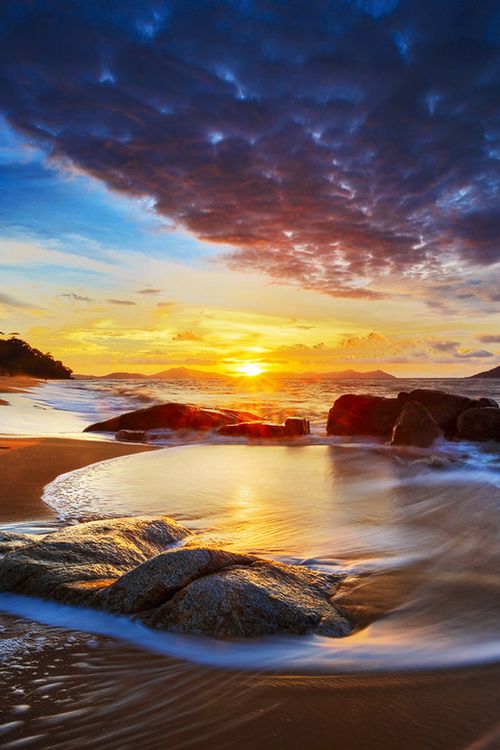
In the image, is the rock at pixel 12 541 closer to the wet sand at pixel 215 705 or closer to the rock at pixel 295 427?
the wet sand at pixel 215 705

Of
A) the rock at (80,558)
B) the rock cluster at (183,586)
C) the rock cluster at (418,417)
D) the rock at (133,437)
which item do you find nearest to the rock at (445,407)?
the rock cluster at (418,417)

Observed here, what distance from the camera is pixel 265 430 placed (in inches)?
600

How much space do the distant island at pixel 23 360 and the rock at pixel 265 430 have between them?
4662cm

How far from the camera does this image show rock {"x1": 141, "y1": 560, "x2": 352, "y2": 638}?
3369mm

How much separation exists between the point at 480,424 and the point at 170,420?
9.07 metres

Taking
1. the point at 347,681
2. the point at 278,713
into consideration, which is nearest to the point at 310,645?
the point at 347,681

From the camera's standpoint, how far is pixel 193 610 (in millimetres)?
3455

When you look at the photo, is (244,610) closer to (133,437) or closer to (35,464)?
(35,464)

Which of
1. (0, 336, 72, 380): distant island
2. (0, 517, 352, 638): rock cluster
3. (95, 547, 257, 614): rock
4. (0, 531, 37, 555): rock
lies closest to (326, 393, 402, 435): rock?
(0, 517, 352, 638): rock cluster

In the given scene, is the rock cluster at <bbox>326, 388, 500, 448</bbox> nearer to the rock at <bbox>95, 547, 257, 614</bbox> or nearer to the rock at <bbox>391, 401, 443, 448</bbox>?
the rock at <bbox>391, 401, 443, 448</bbox>

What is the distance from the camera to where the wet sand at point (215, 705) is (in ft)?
7.63

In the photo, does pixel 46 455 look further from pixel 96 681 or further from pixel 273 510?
pixel 96 681

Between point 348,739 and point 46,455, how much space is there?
995 centimetres

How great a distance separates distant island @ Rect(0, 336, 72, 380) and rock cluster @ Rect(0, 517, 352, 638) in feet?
184
